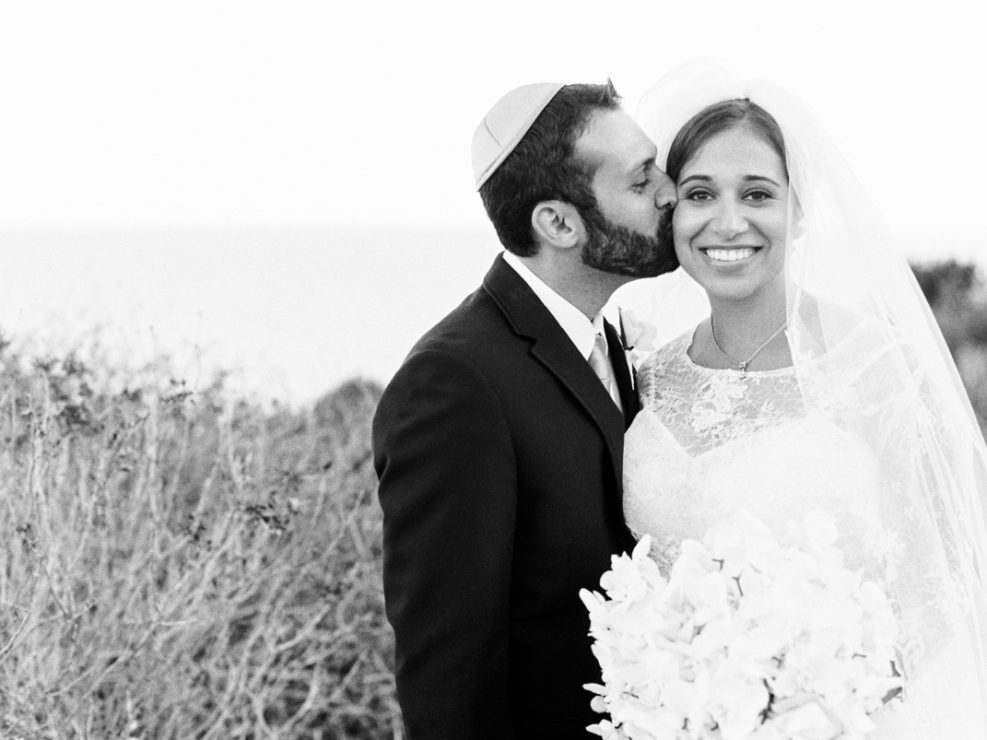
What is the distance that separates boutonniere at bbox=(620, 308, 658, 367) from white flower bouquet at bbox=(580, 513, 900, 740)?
1143mm

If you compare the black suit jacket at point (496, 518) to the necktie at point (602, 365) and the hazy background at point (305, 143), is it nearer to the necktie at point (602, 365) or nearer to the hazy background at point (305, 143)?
the necktie at point (602, 365)

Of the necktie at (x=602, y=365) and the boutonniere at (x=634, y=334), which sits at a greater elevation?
the boutonniere at (x=634, y=334)

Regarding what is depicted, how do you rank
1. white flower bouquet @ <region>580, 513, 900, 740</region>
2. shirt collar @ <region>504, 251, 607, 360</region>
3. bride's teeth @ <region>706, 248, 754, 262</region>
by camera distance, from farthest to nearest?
bride's teeth @ <region>706, 248, 754, 262</region> → shirt collar @ <region>504, 251, 607, 360</region> → white flower bouquet @ <region>580, 513, 900, 740</region>

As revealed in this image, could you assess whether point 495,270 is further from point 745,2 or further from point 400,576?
point 745,2

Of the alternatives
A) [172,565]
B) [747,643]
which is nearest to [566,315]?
[747,643]

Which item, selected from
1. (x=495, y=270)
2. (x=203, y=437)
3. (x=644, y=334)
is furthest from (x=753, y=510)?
(x=203, y=437)

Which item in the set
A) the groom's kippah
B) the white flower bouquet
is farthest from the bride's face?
the white flower bouquet

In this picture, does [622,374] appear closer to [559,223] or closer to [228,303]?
[559,223]

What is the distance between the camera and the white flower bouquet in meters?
2.22

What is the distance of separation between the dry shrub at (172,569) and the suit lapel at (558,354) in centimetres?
165

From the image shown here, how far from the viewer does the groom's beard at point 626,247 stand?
315 cm

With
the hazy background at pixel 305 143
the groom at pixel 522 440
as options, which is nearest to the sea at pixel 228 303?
the hazy background at pixel 305 143

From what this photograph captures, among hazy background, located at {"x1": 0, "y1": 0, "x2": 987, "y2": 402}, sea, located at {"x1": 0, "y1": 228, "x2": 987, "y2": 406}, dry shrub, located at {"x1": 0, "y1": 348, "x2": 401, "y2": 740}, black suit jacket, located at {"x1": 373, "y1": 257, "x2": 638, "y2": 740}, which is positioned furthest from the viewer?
hazy background, located at {"x1": 0, "y1": 0, "x2": 987, "y2": 402}

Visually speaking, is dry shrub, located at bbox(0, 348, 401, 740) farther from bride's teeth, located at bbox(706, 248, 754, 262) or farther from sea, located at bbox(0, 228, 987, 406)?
bride's teeth, located at bbox(706, 248, 754, 262)
